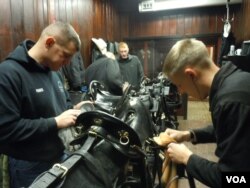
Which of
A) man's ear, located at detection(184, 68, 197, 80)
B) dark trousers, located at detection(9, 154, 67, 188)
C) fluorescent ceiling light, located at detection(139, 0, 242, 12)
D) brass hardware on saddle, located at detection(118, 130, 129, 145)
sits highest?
fluorescent ceiling light, located at detection(139, 0, 242, 12)

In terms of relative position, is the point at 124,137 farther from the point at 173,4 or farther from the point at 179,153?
the point at 173,4

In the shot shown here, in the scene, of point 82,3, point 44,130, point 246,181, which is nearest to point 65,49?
point 44,130

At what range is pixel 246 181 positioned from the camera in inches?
39.9

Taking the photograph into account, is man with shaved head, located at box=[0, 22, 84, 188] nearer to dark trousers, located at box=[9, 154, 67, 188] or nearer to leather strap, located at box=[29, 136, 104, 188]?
dark trousers, located at box=[9, 154, 67, 188]

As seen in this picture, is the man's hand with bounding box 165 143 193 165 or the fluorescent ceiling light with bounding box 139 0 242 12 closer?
the man's hand with bounding box 165 143 193 165

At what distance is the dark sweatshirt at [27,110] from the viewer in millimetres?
1248

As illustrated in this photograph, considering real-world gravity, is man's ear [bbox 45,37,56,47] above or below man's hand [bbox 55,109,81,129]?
above

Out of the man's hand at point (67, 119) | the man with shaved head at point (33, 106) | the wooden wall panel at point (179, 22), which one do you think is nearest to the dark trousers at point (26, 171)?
the man with shaved head at point (33, 106)

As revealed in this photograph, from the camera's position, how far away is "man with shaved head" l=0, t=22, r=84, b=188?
1.26m

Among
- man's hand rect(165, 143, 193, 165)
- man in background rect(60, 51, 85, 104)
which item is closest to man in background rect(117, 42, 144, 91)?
man in background rect(60, 51, 85, 104)

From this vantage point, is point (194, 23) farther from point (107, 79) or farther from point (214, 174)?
point (214, 174)

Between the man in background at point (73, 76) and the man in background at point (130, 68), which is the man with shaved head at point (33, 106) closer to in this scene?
the man in background at point (73, 76)

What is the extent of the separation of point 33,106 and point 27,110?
36mm

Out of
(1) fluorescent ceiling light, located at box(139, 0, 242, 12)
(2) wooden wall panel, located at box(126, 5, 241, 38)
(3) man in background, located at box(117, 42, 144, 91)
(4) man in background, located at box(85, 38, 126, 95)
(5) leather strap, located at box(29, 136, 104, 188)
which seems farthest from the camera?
(2) wooden wall panel, located at box(126, 5, 241, 38)
